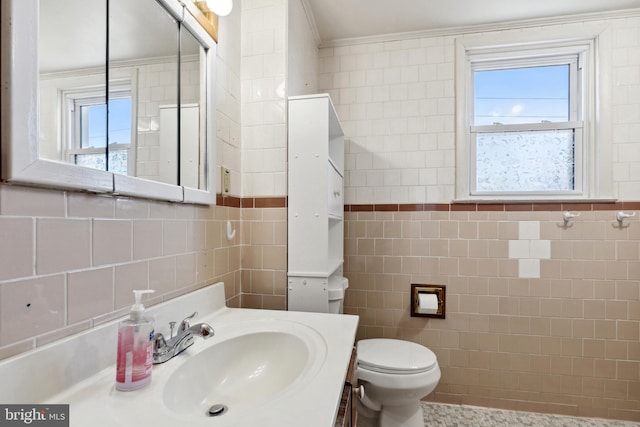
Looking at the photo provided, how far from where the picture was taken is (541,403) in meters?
1.87

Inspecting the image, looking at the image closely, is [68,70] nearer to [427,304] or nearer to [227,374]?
[227,374]

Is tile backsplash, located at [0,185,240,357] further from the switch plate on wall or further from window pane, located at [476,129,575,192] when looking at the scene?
window pane, located at [476,129,575,192]

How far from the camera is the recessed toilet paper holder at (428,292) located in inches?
77.7

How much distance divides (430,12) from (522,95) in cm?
81

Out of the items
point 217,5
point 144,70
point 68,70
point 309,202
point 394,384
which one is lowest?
point 394,384

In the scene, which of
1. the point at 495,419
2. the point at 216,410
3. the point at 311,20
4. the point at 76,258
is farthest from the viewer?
the point at 311,20

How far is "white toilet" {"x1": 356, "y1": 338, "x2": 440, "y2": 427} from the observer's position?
1463mm

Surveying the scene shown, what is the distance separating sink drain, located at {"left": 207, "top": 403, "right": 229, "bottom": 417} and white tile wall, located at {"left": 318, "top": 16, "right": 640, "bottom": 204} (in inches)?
59.5

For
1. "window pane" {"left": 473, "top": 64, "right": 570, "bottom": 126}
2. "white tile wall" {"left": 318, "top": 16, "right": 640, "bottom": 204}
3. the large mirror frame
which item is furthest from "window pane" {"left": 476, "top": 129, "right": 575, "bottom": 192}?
the large mirror frame

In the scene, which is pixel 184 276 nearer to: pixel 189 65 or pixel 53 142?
pixel 53 142

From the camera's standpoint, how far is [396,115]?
6.77 ft

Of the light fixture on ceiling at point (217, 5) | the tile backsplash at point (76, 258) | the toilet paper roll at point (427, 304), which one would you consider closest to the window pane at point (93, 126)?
the tile backsplash at point (76, 258)

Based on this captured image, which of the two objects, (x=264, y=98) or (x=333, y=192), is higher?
(x=264, y=98)

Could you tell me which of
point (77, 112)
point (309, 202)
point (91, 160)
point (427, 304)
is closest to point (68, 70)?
point (77, 112)
